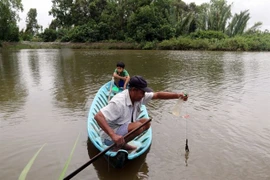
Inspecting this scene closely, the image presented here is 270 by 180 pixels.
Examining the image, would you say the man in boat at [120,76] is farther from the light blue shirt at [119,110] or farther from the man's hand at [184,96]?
the light blue shirt at [119,110]

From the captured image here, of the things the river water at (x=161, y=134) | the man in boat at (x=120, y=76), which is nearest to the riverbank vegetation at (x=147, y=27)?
the river water at (x=161, y=134)

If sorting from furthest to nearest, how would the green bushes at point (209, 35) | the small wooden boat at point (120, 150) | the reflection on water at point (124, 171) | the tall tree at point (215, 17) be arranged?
the tall tree at point (215, 17) < the green bushes at point (209, 35) < the reflection on water at point (124, 171) < the small wooden boat at point (120, 150)

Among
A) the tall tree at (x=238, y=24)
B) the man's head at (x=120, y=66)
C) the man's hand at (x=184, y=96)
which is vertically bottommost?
the man's hand at (x=184, y=96)

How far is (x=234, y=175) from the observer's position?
394 centimetres

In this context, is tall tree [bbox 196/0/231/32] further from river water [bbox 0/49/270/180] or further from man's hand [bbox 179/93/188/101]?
man's hand [bbox 179/93/188/101]

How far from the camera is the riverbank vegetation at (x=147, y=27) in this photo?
33.0 metres

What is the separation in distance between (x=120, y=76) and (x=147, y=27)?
31.8 meters

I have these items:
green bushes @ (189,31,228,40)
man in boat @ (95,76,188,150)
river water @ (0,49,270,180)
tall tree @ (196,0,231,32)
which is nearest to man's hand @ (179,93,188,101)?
man in boat @ (95,76,188,150)

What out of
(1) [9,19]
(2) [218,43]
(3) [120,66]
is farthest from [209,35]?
(3) [120,66]

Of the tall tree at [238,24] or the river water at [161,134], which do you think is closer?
the river water at [161,134]

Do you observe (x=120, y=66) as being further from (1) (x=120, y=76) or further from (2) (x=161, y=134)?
(2) (x=161, y=134)

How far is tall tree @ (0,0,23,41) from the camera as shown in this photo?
3187cm

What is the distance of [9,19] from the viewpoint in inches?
1378

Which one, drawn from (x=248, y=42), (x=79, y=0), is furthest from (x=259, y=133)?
(x=79, y=0)
